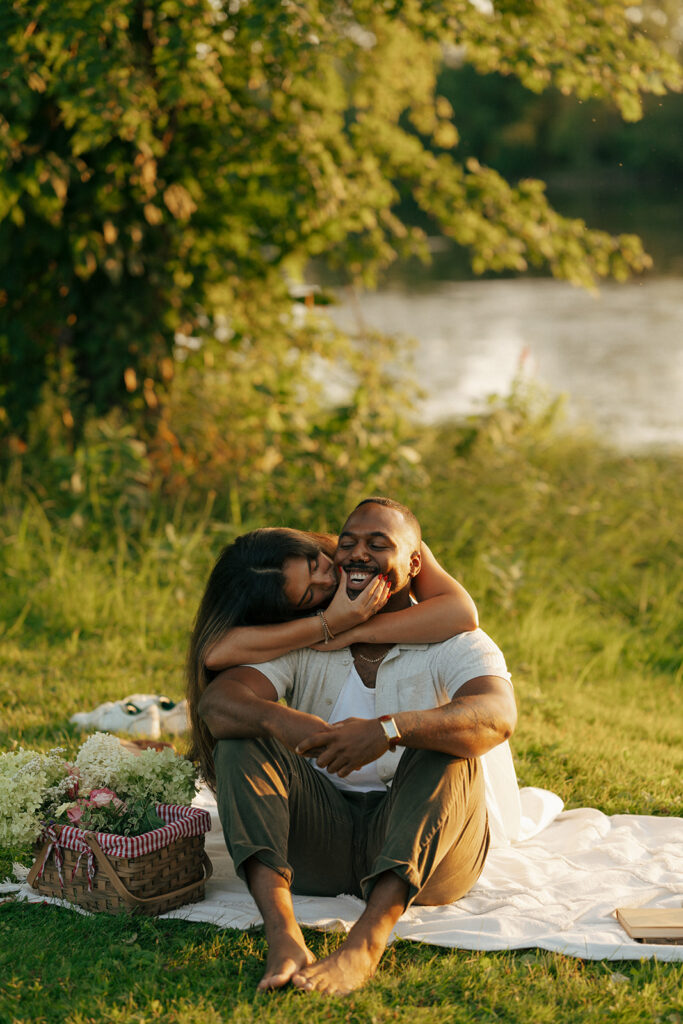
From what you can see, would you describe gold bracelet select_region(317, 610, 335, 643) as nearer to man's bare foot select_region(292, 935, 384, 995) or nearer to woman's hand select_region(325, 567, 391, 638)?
woman's hand select_region(325, 567, 391, 638)

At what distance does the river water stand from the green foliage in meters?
1.56

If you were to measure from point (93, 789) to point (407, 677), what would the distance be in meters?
0.93

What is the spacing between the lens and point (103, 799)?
10.1 ft

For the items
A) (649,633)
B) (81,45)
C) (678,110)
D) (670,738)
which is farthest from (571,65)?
(678,110)

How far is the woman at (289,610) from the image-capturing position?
10.4 ft

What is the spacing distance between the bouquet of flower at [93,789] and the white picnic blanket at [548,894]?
276 mm

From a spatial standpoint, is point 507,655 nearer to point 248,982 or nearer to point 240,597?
point 240,597

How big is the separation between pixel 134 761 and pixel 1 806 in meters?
0.37

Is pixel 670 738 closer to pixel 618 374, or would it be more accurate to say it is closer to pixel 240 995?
pixel 240 995

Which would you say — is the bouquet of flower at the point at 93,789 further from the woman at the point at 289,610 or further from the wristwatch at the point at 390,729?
the wristwatch at the point at 390,729

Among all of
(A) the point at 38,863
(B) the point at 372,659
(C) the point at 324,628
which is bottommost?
(A) the point at 38,863

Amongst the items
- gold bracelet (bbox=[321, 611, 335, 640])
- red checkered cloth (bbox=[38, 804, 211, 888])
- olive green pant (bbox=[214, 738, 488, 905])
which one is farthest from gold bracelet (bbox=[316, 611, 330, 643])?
red checkered cloth (bbox=[38, 804, 211, 888])

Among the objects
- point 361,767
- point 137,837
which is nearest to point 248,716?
point 361,767

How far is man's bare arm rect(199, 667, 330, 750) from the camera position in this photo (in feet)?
9.59
